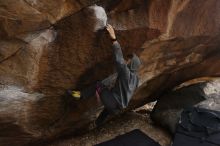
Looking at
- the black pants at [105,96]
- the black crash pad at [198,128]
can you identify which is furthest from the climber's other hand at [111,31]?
the black crash pad at [198,128]

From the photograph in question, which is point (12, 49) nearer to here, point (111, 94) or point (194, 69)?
point (111, 94)

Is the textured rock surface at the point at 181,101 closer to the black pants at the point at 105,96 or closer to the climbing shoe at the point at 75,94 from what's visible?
the black pants at the point at 105,96

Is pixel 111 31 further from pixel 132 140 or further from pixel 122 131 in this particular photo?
pixel 122 131

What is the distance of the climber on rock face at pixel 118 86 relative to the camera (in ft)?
20.5

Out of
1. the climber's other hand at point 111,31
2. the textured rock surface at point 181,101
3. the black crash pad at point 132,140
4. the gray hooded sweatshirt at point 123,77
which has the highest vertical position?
the climber's other hand at point 111,31

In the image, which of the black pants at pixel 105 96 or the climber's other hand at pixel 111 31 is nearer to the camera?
the climber's other hand at pixel 111 31

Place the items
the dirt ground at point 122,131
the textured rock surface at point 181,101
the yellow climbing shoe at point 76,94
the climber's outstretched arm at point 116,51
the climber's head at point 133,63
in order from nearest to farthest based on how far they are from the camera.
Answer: the climber's outstretched arm at point 116,51, the climber's head at point 133,63, the yellow climbing shoe at point 76,94, the dirt ground at point 122,131, the textured rock surface at point 181,101

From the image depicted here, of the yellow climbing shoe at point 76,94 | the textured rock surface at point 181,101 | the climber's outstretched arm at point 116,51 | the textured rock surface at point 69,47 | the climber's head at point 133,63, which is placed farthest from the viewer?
the textured rock surface at point 181,101

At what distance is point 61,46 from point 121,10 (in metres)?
1.37

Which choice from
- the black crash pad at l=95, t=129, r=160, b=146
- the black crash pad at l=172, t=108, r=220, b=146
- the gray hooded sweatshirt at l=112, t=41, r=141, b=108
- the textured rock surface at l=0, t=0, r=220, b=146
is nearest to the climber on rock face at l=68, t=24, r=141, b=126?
the gray hooded sweatshirt at l=112, t=41, r=141, b=108

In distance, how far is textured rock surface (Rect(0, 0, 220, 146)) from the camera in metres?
6.02

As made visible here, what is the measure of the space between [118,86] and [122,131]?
2.67 meters

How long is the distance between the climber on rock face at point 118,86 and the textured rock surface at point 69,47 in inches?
10.2

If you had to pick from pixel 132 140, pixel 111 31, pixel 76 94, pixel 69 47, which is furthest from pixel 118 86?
pixel 132 140
